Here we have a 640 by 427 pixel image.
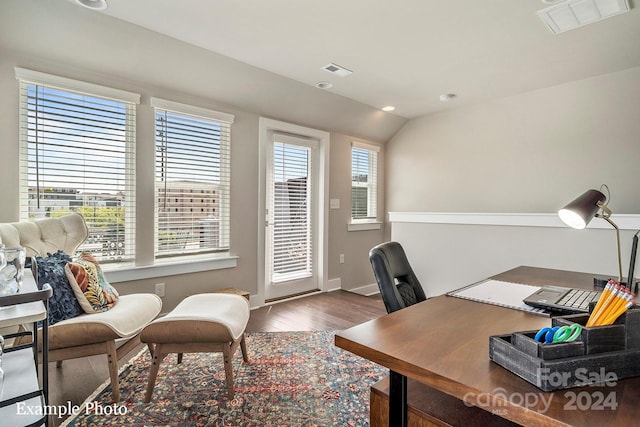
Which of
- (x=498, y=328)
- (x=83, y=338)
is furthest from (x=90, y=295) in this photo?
(x=498, y=328)

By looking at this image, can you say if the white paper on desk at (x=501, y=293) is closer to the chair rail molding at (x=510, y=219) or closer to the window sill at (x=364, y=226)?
the chair rail molding at (x=510, y=219)

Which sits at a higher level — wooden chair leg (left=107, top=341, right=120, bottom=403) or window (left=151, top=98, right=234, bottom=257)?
window (left=151, top=98, right=234, bottom=257)

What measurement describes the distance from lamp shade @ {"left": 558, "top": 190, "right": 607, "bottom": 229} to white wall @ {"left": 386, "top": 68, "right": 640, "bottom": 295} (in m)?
1.98

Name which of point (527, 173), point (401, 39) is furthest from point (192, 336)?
point (527, 173)

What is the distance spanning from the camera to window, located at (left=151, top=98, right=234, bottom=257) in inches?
119

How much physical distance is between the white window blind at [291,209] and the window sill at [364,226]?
0.71 m

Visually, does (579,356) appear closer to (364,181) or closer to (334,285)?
(334,285)

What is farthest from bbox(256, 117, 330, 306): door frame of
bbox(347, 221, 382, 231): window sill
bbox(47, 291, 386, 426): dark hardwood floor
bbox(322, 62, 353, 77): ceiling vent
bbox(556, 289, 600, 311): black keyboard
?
bbox(556, 289, 600, 311): black keyboard

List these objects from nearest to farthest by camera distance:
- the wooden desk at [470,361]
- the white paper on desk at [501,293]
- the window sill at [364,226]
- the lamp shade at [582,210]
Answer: the wooden desk at [470,361], the lamp shade at [582,210], the white paper on desk at [501,293], the window sill at [364,226]

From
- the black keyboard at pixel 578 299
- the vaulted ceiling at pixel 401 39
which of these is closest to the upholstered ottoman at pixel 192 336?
the black keyboard at pixel 578 299

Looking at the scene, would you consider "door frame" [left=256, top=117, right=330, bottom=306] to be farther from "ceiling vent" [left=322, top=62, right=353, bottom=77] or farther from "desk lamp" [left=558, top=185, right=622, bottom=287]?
"desk lamp" [left=558, top=185, right=622, bottom=287]

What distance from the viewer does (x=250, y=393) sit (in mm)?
1914

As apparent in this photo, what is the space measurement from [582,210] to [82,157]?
3.22 meters

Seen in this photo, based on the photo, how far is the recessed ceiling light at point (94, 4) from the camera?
2035 mm
